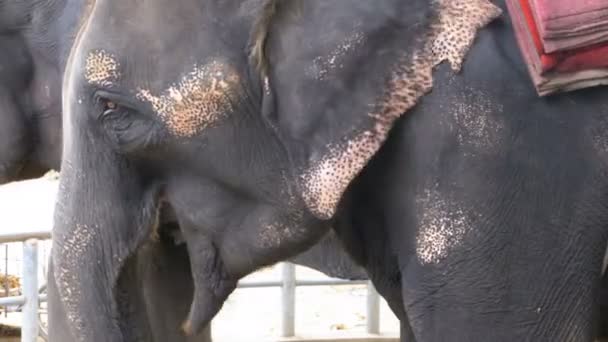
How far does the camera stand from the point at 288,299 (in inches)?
130

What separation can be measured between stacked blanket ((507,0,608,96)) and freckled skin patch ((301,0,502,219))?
0.25ft

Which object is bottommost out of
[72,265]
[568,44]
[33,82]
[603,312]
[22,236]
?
[603,312]

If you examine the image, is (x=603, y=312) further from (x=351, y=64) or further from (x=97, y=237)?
(x=97, y=237)

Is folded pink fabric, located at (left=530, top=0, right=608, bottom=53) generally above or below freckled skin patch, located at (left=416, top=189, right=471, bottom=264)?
above

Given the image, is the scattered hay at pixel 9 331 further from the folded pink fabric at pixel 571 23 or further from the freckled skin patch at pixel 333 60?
the folded pink fabric at pixel 571 23

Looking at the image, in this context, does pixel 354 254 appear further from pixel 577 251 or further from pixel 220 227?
pixel 577 251

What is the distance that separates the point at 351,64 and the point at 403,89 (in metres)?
0.06

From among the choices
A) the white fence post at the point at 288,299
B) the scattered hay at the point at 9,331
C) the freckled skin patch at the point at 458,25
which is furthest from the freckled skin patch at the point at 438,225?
the scattered hay at the point at 9,331

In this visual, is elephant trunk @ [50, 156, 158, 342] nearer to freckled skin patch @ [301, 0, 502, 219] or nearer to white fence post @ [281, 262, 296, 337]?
freckled skin patch @ [301, 0, 502, 219]

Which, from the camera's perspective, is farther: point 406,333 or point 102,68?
point 406,333

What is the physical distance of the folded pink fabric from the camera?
4.33 feet

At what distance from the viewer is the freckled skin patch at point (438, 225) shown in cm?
139

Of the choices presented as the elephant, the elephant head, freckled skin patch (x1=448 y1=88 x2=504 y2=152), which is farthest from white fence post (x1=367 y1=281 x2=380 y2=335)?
freckled skin patch (x1=448 y1=88 x2=504 y2=152)

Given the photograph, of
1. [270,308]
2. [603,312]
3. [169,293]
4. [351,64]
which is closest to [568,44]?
[351,64]
